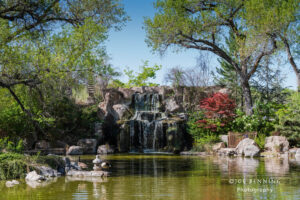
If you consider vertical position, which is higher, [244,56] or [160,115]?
[244,56]

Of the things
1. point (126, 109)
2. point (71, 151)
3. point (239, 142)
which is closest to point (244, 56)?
point (239, 142)

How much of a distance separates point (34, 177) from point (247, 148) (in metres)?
12.2

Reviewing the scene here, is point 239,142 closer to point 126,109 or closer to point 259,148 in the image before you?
point 259,148

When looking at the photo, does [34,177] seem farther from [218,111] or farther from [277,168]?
[218,111]

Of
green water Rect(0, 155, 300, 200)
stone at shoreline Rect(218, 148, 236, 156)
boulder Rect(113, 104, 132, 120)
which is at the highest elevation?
boulder Rect(113, 104, 132, 120)

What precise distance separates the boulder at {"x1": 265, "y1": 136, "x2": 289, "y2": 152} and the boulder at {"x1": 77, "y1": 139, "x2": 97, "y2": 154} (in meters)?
10.8

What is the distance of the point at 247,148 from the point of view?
735 inches

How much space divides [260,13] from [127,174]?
51.7ft

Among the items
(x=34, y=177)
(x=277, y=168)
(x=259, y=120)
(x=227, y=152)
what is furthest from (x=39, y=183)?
(x=259, y=120)

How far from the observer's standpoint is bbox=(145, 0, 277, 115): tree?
77.5 feet

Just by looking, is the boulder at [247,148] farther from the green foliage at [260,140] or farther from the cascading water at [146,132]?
the cascading water at [146,132]

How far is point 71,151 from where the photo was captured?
70.0ft

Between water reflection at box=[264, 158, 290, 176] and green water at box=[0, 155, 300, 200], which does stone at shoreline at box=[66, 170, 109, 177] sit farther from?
water reflection at box=[264, 158, 290, 176]

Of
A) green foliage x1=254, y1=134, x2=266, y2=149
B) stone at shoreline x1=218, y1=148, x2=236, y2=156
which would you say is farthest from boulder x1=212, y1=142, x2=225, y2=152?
green foliage x1=254, y1=134, x2=266, y2=149
